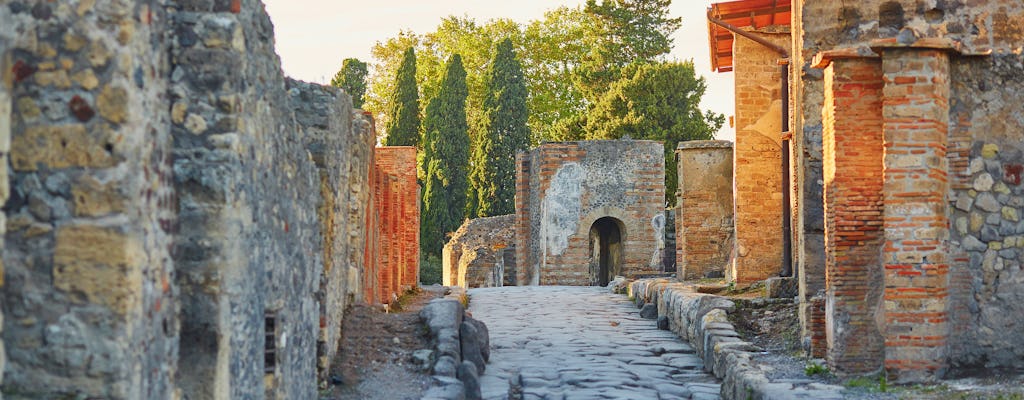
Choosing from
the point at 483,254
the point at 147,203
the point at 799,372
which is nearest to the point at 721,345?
the point at 799,372

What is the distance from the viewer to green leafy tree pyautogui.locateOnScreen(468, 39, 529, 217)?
114 ft

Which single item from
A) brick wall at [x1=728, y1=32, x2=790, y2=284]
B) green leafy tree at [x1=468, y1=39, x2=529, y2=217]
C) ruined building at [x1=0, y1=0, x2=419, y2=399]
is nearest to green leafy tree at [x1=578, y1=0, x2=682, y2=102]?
green leafy tree at [x1=468, y1=39, x2=529, y2=217]

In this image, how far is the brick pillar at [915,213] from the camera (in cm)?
777

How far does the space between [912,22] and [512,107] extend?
83.6 feet

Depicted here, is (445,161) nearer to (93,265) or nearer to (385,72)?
(385,72)

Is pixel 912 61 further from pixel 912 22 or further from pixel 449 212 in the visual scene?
pixel 449 212

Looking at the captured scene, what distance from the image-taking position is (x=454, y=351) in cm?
955

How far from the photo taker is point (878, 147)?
8281mm

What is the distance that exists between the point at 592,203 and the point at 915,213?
1788cm

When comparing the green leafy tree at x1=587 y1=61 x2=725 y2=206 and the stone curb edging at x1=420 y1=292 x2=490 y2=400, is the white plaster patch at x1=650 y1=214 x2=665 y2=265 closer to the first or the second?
the green leafy tree at x1=587 y1=61 x2=725 y2=206

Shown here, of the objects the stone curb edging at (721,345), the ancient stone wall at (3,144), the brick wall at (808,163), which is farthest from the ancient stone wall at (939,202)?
the ancient stone wall at (3,144)

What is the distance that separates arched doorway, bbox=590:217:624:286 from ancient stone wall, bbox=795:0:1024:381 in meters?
18.6

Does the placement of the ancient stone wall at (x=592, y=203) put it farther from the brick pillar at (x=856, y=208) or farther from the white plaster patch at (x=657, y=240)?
the brick pillar at (x=856, y=208)

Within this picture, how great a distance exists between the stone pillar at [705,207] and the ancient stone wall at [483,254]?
8.45 m
